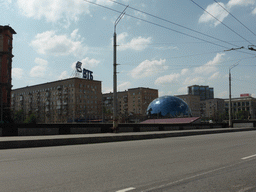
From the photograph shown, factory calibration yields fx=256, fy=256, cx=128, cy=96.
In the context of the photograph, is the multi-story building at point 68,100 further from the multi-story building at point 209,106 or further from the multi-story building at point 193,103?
the multi-story building at point 209,106

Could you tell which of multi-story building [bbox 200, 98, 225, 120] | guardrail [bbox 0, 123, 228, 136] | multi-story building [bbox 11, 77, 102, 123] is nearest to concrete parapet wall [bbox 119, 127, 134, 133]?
guardrail [bbox 0, 123, 228, 136]

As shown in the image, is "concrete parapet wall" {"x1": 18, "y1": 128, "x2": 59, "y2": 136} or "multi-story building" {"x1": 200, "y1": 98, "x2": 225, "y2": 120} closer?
"concrete parapet wall" {"x1": 18, "y1": 128, "x2": 59, "y2": 136}

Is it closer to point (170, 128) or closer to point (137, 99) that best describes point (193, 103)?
point (137, 99)

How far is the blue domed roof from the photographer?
276ft

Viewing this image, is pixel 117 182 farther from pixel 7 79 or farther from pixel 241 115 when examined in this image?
pixel 241 115

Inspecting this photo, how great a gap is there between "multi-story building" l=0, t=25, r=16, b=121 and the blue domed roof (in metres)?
45.7

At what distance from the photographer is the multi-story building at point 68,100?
102 m

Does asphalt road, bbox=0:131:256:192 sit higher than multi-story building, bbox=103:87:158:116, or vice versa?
multi-story building, bbox=103:87:158:116

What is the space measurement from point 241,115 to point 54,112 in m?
102

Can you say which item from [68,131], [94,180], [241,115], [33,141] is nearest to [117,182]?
[94,180]

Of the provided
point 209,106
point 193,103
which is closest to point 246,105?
point 209,106

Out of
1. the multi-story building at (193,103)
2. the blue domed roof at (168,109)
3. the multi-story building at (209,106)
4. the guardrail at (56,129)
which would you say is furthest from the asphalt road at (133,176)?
the multi-story building at (209,106)

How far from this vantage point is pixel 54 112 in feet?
355

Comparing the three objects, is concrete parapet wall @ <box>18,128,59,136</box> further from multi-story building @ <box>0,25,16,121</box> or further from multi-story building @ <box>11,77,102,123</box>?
multi-story building @ <box>11,77,102,123</box>
